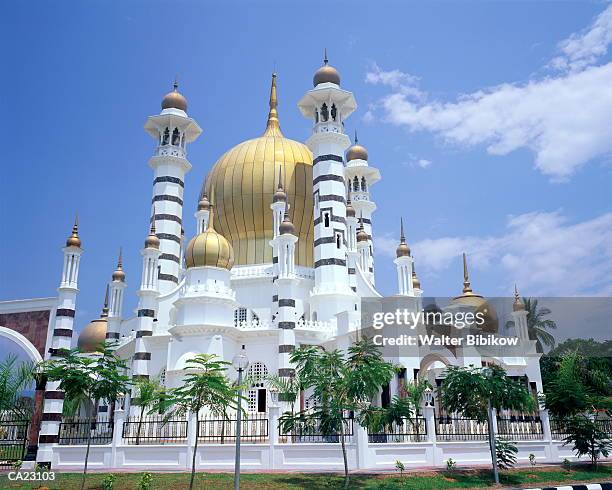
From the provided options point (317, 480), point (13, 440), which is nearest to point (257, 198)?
point (13, 440)

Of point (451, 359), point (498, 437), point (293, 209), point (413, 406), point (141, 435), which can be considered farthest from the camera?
point (293, 209)

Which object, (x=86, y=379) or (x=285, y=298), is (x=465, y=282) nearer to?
(x=285, y=298)

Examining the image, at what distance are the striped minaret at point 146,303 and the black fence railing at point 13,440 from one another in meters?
6.72

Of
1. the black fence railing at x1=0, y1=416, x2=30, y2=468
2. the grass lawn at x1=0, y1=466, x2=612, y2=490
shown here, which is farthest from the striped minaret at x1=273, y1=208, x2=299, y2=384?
the black fence railing at x1=0, y1=416, x2=30, y2=468

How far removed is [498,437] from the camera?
19453 mm

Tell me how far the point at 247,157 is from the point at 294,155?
10.4 ft

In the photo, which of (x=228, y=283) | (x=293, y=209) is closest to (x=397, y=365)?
(x=228, y=283)

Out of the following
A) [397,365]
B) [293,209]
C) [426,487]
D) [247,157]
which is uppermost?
[247,157]

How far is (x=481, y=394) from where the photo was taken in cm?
1753

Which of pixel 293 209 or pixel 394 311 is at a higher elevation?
pixel 293 209

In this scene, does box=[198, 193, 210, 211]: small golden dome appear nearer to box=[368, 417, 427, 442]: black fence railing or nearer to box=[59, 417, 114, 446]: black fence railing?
box=[59, 417, 114, 446]: black fence railing

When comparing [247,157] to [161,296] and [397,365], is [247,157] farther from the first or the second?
[397,365]

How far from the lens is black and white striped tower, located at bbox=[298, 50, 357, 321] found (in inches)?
1246

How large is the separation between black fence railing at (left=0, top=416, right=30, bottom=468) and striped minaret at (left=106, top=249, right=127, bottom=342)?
11.3 m
